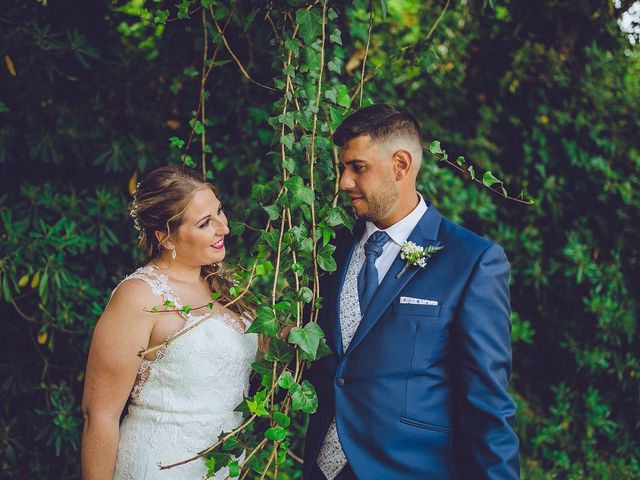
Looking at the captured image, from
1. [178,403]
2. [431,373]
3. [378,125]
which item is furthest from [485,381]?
[178,403]

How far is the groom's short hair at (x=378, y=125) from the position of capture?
7.49 ft

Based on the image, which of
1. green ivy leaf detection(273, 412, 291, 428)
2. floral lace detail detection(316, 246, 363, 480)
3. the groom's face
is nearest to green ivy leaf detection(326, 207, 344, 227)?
the groom's face

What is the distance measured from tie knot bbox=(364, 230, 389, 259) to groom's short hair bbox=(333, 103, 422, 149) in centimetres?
35

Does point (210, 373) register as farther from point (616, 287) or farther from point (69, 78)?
point (616, 287)

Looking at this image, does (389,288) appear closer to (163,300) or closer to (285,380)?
(285,380)

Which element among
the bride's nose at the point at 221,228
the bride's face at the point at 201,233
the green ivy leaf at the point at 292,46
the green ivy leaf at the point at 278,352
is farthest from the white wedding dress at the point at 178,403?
the green ivy leaf at the point at 292,46

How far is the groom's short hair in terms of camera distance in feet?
7.49

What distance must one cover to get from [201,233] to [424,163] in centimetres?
187

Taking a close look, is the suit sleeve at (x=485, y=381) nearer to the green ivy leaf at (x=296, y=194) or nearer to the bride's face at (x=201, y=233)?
the green ivy leaf at (x=296, y=194)

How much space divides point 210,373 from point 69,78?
1.98m

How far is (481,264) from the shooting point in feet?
6.76

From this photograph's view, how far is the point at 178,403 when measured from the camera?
231cm

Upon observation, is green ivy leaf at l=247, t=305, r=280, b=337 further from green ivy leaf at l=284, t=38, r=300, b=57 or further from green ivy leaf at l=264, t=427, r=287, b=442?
green ivy leaf at l=284, t=38, r=300, b=57

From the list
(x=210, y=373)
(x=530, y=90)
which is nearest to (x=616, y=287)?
(x=530, y=90)
